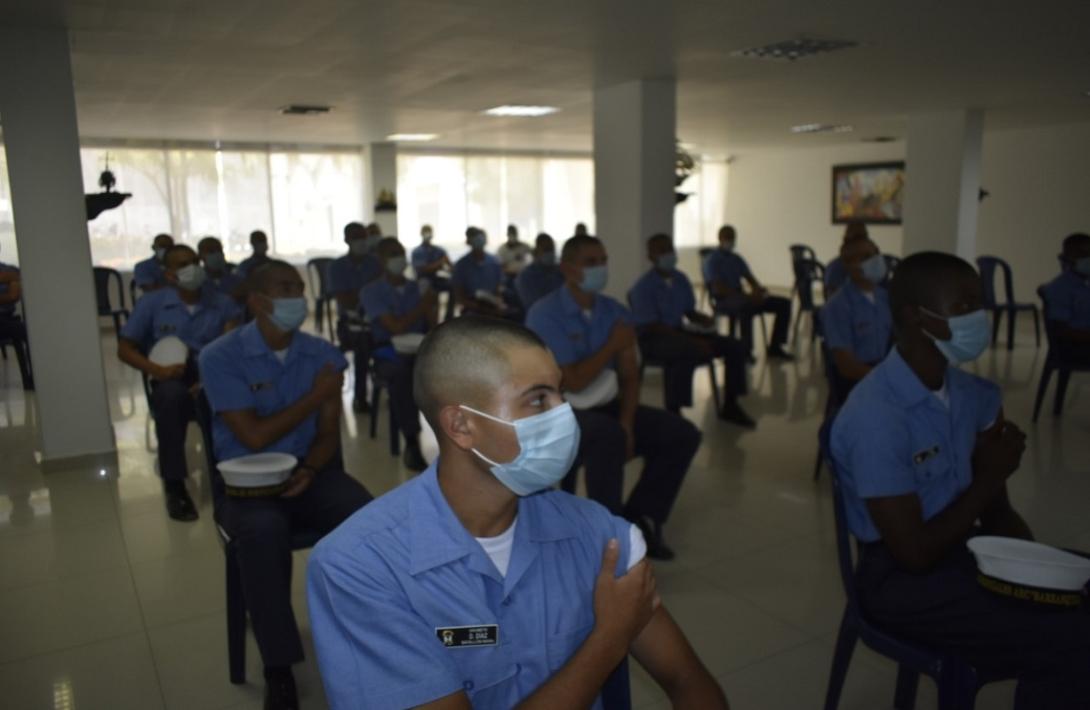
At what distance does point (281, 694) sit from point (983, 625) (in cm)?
188

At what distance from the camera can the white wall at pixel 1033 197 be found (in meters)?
10.4

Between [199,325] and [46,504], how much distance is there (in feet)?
4.03

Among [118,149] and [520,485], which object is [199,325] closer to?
[520,485]

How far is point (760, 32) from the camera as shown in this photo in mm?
4750

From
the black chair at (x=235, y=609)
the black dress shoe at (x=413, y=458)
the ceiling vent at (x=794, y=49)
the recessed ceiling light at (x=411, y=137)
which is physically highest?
the recessed ceiling light at (x=411, y=137)

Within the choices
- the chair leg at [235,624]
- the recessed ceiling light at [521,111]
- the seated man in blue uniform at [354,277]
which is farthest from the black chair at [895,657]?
the recessed ceiling light at [521,111]

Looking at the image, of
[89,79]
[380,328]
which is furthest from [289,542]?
[89,79]

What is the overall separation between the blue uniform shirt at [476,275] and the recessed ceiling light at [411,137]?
328 centimetres

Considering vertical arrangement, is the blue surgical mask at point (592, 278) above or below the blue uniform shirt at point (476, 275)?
above

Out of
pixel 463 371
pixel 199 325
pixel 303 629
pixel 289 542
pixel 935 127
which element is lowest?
pixel 303 629

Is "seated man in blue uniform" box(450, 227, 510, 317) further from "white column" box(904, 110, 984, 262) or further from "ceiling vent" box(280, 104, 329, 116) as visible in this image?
"white column" box(904, 110, 984, 262)

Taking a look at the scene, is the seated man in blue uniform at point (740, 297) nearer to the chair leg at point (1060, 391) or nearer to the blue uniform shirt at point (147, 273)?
the chair leg at point (1060, 391)

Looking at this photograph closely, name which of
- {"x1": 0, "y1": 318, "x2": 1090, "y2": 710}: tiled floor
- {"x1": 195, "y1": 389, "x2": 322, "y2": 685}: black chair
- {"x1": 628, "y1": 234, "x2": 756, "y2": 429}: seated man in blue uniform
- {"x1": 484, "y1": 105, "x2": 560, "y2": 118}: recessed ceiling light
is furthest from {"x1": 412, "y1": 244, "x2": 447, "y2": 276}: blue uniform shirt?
{"x1": 195, "y1": 389, "x2": 322, "y2": 685}: black chair

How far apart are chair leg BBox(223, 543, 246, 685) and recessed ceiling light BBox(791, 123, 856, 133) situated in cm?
956
